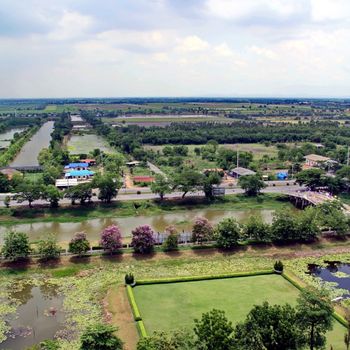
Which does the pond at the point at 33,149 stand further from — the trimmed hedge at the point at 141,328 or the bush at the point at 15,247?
the trimmed hedge at the point at 141,328

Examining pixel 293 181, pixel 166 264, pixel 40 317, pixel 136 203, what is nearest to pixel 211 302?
pixel 166 264

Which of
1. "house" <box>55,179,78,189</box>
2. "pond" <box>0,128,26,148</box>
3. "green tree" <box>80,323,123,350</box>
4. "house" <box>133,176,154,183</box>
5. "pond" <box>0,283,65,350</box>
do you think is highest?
"green tree" <box>80,323,123,350</box>

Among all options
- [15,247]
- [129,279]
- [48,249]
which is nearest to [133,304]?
[129,279]

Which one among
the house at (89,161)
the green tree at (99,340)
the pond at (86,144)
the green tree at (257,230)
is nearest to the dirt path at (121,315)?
the green tree at (99,340)

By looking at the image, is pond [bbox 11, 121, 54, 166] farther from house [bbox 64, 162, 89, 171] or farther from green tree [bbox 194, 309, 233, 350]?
green tree [bbox 194, 309, 233, 350]

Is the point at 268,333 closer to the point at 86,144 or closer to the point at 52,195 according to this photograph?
the point at 52,195

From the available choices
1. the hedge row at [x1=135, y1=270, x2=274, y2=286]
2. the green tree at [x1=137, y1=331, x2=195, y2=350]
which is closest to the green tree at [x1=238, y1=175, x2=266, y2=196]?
the hedge row at [x1=135, y1=270, x2=274, y2=286]

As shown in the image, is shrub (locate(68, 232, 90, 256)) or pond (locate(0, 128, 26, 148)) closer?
shrub (locate(68, 232, 90, 256))
